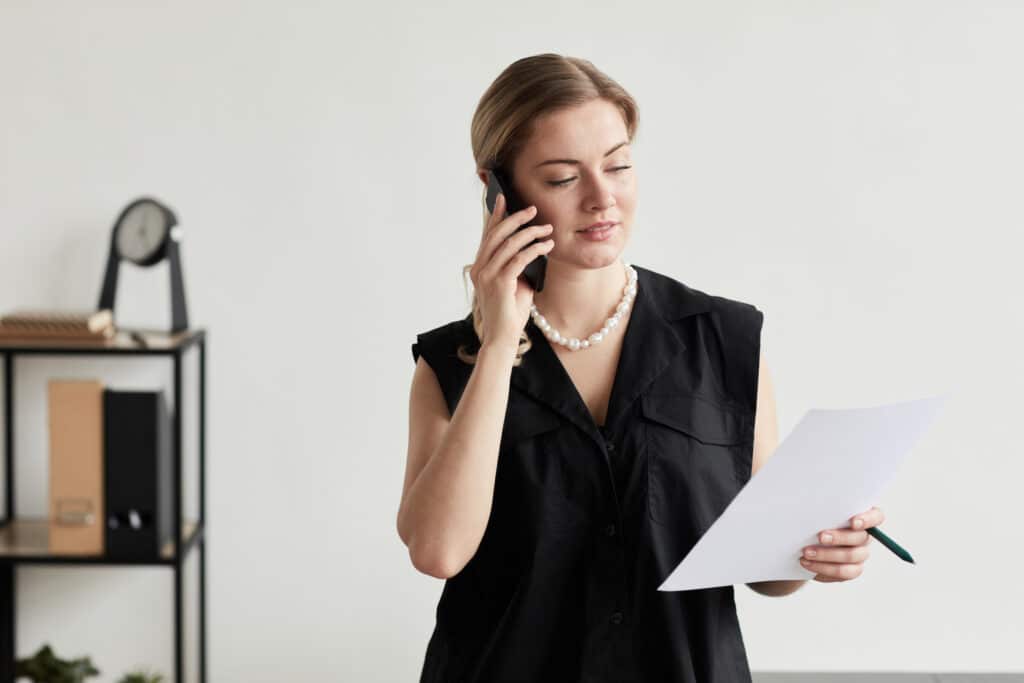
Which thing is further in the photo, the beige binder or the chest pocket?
the beige binder

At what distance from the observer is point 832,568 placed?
4.25 ft

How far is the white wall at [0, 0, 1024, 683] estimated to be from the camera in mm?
2594

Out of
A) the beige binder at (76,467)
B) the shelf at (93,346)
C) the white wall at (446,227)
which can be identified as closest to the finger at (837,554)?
the white wall at (446,227)

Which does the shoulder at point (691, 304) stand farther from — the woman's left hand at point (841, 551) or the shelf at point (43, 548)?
the shelf at point (43, 548)

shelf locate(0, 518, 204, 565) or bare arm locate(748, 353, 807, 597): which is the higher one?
bare arm locate(748, 353, 807, 597)

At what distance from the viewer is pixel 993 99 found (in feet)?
8.48

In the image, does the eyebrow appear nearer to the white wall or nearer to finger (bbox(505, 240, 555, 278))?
finger (bbox(505, 240, 555, 278))

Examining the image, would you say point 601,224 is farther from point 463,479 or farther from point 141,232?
point 141,232

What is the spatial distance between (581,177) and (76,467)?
1646 mm

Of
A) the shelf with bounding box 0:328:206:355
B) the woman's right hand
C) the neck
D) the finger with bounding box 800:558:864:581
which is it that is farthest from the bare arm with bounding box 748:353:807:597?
the shelf with bounding box 0:328:206:355

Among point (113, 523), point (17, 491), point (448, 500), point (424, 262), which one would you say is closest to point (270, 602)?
point (113, 523)

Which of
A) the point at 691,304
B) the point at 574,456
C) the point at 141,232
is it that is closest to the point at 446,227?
the point at 141,232

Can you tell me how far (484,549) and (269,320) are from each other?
4.75 ft

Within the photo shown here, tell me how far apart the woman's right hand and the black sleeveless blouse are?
0.29 ft
